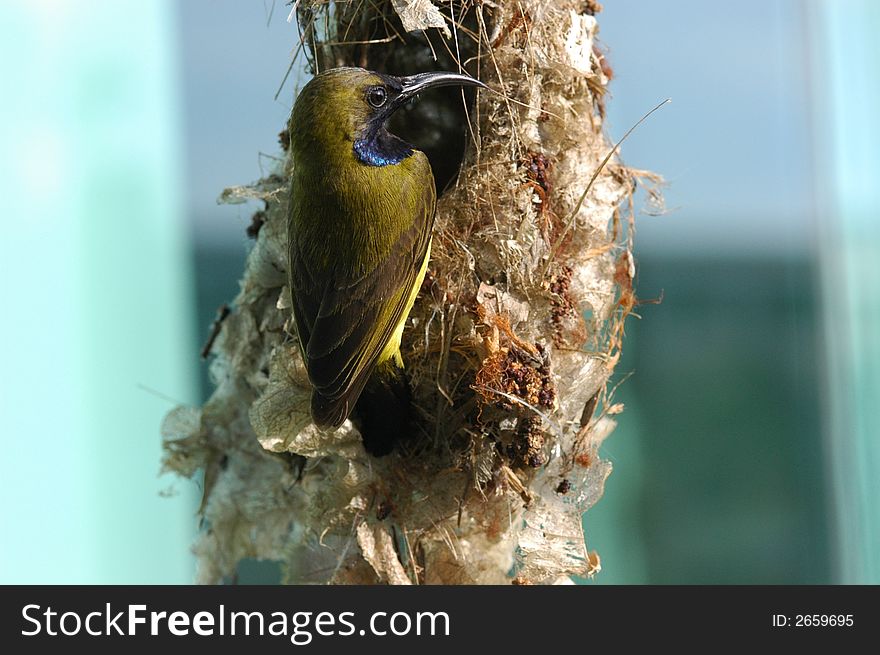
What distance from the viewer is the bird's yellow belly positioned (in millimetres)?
1887

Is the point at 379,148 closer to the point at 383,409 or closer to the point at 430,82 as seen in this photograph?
the point at 430,82

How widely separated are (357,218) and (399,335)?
0.86 feet

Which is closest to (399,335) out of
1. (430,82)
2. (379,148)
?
(379,148)

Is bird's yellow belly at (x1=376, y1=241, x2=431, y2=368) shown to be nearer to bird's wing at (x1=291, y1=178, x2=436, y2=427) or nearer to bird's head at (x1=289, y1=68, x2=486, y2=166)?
bird's wing at (x1=291, y1=178, x2=436, y2=427)

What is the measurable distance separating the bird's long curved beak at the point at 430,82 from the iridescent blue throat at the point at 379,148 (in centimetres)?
9

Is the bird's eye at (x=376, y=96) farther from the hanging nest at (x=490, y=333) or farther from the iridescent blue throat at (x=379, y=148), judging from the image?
the hanging nest at (x=490, y=333)

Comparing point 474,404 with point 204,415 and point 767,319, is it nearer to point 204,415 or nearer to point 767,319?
point 204,415

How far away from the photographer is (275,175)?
2166mm

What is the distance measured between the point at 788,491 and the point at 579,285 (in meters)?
2.53

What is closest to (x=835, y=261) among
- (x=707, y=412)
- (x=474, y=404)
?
(x=707, y=412)

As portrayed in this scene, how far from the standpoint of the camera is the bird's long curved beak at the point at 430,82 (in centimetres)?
186

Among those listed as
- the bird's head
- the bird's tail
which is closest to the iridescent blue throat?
the bird's head

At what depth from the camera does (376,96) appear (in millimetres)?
1888

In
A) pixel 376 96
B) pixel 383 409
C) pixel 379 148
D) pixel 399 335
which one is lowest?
pixel 383 409
